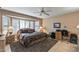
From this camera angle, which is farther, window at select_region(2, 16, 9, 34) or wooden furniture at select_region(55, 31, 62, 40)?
wooden furniture at select_region(55, 31, 62, 40)

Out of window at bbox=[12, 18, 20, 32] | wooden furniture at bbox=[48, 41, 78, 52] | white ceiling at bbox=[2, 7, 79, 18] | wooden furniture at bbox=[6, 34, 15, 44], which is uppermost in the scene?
white ceiling at bbox=[2, 7, 79, 18]

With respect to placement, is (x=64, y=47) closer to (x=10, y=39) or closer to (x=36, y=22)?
(x=36, y=22)

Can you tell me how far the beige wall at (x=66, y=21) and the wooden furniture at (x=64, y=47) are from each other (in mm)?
227

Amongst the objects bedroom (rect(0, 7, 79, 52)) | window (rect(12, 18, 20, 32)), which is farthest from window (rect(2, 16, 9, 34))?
window (rect(12, 18, 20, 32))

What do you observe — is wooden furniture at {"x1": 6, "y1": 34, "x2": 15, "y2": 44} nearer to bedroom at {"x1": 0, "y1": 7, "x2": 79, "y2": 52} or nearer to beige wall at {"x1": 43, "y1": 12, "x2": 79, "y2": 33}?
bedroom at {"x1": 0, "y1": 7, "x2": 79, "y2": 52}

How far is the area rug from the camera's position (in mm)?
1417

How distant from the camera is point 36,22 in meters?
1.55

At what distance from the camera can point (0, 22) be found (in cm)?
138

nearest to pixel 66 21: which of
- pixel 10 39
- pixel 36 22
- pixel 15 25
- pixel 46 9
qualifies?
pixel 46 9

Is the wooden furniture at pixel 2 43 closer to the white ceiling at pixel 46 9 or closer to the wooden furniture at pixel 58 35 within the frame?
the white ceiling at pixel 46 9

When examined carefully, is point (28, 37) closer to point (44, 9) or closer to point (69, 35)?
point (44, 9)

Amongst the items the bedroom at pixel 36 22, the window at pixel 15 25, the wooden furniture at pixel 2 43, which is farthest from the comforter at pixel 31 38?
the wooden furniture at pixel 2 43

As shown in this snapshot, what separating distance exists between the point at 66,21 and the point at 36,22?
492 millimetres
